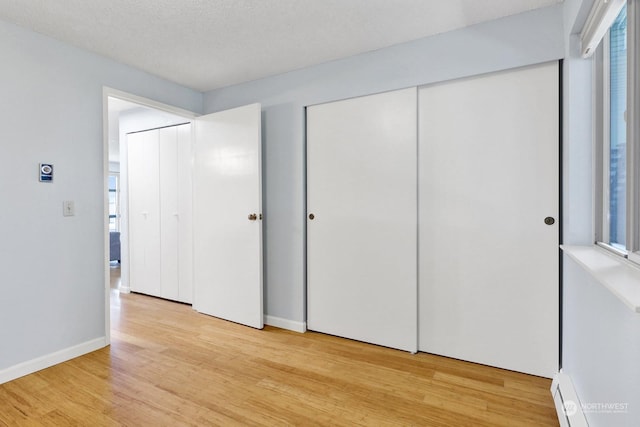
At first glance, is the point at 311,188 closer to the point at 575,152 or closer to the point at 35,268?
the point at 575,152

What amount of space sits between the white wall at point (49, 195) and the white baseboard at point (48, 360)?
0.09 feet

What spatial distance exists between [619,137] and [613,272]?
2.33 ft

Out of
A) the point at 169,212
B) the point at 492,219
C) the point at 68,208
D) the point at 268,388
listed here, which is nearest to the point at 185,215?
the point at 169,212

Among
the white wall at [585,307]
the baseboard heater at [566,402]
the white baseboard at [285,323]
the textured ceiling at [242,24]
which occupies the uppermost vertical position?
the textured ceiling at [242,24]

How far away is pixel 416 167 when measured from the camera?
245 centimetres

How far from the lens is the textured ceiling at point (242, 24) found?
200 cm

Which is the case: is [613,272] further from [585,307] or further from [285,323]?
[285,323]

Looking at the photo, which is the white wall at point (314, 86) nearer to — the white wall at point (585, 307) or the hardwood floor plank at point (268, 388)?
the white wall at point (585, 307)

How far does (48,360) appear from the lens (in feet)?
7.54

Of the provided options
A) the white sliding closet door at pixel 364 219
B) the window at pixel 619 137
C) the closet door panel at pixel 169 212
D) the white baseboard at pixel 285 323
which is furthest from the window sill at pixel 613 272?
the closet door panel at pixel 169 212

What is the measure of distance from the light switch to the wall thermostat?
185 mm

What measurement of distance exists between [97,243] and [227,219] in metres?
1.06

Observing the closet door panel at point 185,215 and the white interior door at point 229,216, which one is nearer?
the white interior door at point 229,216

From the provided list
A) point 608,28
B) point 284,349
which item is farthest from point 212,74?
point 608,28
